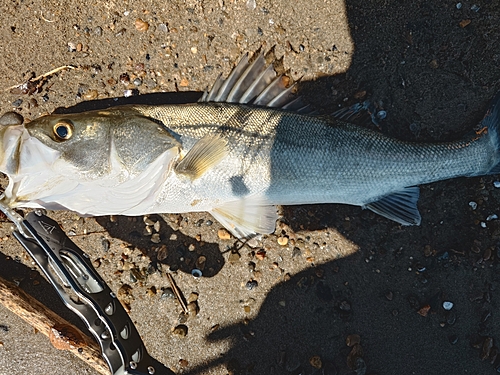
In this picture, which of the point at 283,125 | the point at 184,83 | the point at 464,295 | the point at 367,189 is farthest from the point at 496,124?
the point at 184,83

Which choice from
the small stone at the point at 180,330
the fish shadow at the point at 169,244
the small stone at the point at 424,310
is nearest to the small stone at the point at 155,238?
the fish shadow at the point at 169,244

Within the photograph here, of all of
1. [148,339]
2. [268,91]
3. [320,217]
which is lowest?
[148,339]

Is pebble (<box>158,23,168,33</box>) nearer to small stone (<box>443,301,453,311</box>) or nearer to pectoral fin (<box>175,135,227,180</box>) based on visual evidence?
pectoral fin (<box>175,135,227,180</box>)

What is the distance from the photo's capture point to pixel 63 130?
224 cm

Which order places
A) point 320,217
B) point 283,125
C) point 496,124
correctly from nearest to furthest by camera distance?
point 283,125 < point 496,124 < point 320,217

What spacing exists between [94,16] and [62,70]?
50 cm

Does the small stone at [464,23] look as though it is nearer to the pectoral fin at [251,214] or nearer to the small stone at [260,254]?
the pectoral fin at [251,214]

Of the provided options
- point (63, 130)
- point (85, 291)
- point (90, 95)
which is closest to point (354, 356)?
point (85, 291)

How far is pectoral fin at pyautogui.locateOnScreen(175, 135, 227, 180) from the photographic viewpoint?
2303mm

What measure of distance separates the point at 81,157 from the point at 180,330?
1.53 meters

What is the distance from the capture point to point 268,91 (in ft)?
8.48

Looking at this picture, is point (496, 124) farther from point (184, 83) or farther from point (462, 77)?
point (184, 83)

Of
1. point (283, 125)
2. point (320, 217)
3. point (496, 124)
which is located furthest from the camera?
point (320, 217)

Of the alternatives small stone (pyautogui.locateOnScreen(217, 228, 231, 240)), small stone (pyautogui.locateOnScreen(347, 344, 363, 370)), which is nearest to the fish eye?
small stone (pyautogui.locateOnScreen(217, 228, 231, 240))
